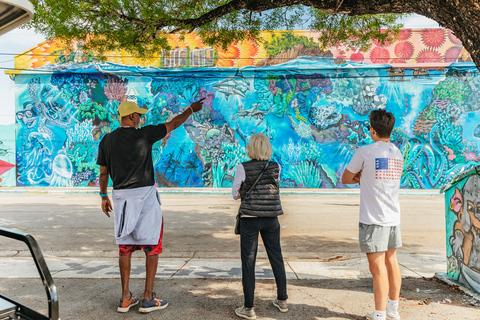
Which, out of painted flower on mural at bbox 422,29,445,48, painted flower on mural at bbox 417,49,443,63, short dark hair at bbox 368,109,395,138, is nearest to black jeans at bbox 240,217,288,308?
short dark hair at bbox 368,109,395,138

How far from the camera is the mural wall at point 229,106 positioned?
18344mm

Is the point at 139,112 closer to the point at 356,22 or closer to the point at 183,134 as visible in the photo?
the point at 356,22

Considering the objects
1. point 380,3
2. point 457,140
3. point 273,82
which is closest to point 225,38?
point 380,3

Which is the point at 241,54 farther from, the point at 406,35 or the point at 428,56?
the point at 428,56

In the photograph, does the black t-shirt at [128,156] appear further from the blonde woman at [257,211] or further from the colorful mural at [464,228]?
the colorful mural at [464,228]

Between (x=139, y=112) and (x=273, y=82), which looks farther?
(x=273, y=82)

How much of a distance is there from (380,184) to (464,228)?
5.40ft

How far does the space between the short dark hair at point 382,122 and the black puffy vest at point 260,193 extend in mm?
1036

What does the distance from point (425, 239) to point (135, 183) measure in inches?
247

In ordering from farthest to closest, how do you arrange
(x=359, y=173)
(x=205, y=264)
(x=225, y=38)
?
(x=225, y=38)
(x=205, y=264)
(x=359, y=173)

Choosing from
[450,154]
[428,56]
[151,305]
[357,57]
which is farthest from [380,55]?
[151,305]

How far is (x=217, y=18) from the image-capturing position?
23.8ft

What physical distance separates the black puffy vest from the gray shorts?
85 centimetres

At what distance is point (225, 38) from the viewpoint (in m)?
8.56
